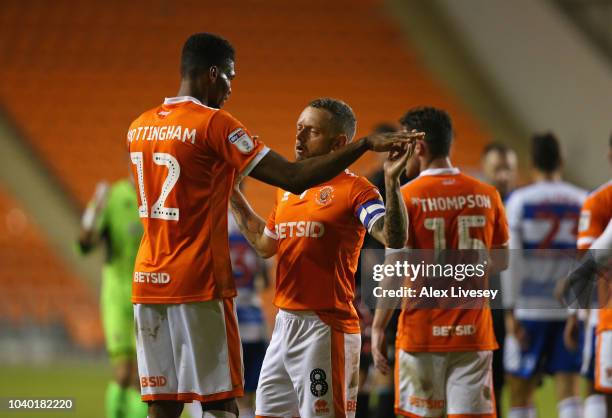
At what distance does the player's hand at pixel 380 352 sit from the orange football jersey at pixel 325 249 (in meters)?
0.46

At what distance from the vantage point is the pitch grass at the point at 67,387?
9.80m

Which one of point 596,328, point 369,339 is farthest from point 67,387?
point 596,328

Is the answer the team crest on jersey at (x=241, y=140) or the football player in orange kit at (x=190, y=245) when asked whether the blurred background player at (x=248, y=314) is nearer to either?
the football player in orange kit at (x=190, y=245)

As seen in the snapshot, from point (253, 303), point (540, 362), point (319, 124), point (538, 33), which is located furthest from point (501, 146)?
point (538, 33)

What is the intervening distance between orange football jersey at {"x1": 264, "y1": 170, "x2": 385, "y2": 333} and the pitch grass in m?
4.47

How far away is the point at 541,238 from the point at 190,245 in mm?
4246

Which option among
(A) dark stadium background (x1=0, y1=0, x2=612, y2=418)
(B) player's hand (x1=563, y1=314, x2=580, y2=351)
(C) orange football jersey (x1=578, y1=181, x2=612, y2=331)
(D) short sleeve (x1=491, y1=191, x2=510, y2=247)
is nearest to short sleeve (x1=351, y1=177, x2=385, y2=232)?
(D) short sleeve (x1=491, y1=191, x2=510, y2=247)

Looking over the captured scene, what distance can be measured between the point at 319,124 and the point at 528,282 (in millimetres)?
3676

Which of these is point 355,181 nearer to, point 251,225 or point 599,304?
point 251,225

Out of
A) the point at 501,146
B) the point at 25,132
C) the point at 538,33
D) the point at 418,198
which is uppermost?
the point at 538,33

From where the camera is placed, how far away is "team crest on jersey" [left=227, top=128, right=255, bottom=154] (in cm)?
443

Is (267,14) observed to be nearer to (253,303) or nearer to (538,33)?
(538,33)

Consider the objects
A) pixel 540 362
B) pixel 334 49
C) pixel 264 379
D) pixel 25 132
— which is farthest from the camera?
pixel 334 49

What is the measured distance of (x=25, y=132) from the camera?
732 inches
